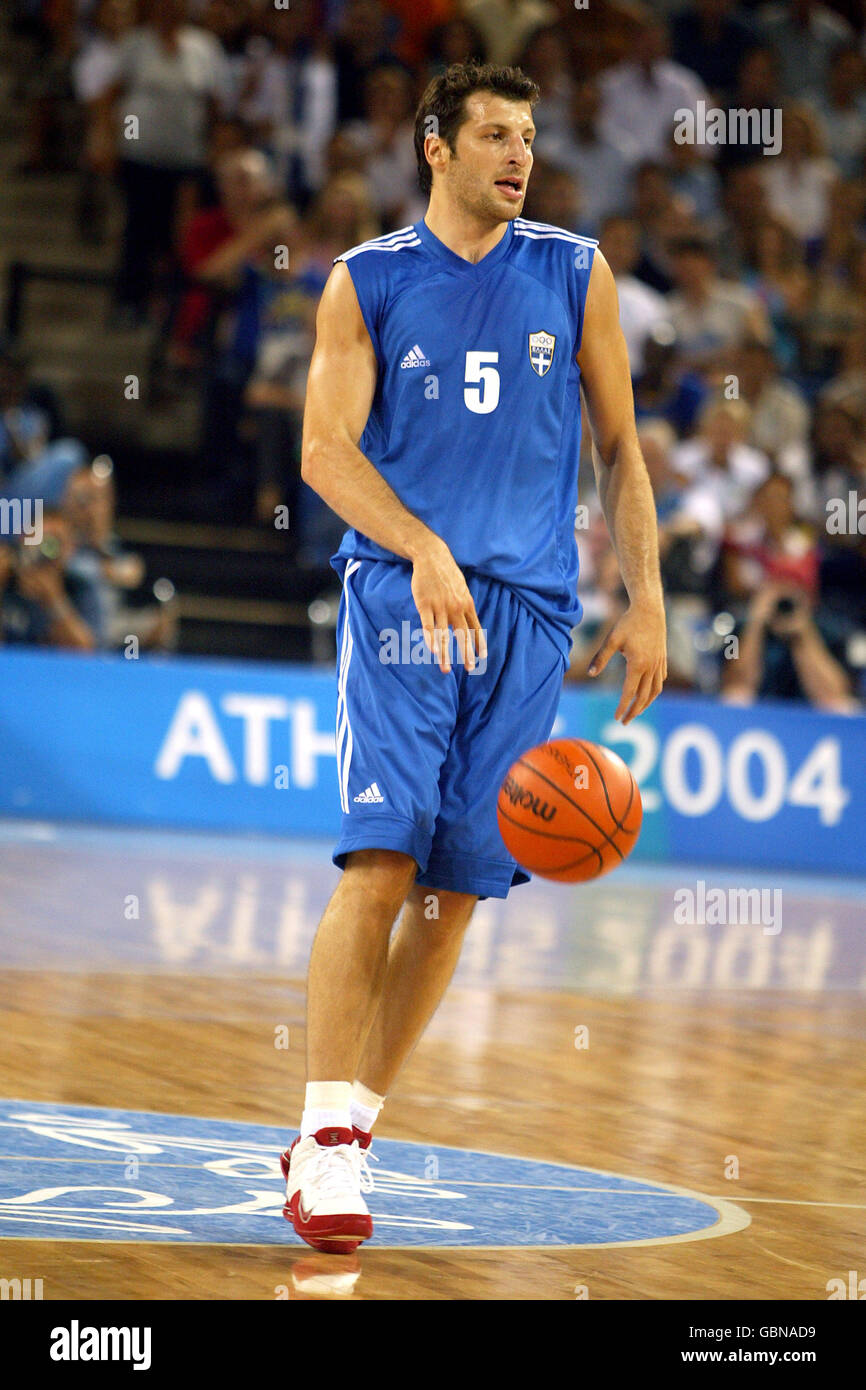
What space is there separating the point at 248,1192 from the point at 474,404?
→ 5.84 feet

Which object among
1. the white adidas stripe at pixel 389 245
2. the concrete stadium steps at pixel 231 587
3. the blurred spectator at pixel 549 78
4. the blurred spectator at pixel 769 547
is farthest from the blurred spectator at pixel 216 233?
the white adidas stripe at pixel 389 245

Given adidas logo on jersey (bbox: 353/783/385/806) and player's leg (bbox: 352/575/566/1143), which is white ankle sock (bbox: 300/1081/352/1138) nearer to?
player's leg (bbox: 352/575/566/1143)

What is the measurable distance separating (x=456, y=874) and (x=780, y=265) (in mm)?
11970

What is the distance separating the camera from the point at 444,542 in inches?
177

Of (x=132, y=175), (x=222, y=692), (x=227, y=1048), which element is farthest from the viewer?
(x=132, y=175)

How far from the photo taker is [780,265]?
1576 centimetres

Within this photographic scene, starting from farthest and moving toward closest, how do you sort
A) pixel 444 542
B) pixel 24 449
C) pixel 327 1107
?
pixel 24 449
pixel 444 542
pixel 327 1107

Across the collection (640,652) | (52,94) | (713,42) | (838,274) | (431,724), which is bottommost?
(431,724)

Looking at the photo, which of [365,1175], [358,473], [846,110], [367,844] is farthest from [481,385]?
[846,110]

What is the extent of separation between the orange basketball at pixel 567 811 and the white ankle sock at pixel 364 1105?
623 millimetres

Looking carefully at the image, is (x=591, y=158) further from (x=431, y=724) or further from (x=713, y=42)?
(x=431, y=724)

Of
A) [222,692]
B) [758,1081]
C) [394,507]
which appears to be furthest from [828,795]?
[394,507]

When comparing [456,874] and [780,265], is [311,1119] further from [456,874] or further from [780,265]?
[780,265]

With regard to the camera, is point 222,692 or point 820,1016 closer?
point 820,1016
